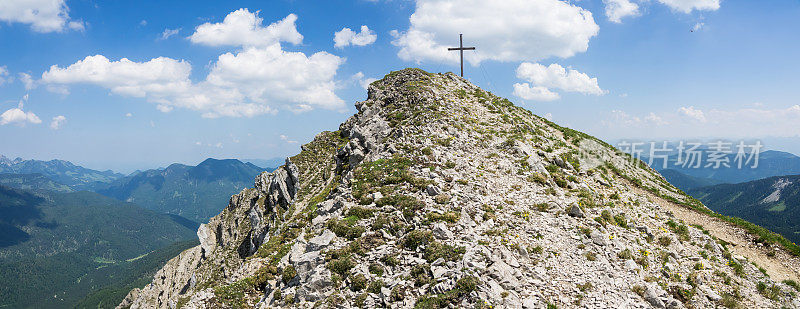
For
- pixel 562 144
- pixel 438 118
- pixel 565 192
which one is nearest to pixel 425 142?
pixel 438 118

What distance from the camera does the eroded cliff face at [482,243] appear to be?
43.1 feet

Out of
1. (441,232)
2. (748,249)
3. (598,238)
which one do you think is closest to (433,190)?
(441,232)

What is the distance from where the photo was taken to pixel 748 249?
22.2 meters

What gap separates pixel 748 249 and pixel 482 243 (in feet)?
70.8

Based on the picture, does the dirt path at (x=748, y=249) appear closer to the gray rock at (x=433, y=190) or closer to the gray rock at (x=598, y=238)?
the gray rock at (x=598, y=238)

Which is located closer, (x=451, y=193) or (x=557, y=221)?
(x=557, y=221)

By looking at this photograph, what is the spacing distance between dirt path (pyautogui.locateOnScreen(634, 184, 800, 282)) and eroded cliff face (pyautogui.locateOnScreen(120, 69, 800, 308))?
2.33 ft

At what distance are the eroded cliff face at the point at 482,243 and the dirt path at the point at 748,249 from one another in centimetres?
71

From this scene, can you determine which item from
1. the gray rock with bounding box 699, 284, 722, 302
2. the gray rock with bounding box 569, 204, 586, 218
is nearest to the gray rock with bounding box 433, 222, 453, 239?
the gray rock with bounding box 569, 204, 586, 218

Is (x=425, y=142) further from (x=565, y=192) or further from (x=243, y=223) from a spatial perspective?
(x=243, y=223)

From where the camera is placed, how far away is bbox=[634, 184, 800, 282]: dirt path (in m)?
19.5

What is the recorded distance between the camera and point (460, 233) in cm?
1573

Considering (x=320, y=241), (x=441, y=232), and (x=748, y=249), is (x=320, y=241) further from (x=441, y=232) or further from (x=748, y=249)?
(x=748, y=249)

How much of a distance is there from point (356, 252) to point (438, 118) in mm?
18386
